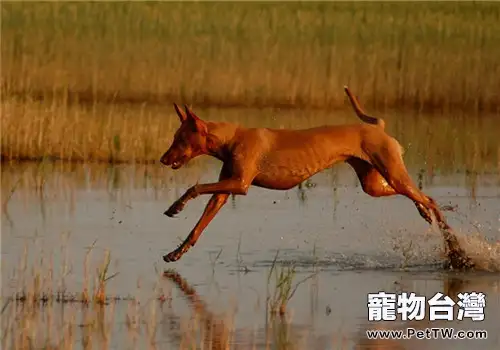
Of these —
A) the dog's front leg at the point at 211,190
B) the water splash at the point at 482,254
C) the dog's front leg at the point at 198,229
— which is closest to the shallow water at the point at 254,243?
the water splash at the point at 482,254

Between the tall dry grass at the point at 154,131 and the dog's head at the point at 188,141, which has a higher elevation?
the tall dry grass at the point at 154,131

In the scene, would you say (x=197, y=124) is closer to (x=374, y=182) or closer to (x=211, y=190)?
(x=211, y=190)

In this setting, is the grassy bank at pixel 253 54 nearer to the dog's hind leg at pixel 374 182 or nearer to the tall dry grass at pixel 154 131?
the tall dry grass at pixel 154 131

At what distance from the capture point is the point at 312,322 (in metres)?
10.0

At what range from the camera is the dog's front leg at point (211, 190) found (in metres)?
11.3

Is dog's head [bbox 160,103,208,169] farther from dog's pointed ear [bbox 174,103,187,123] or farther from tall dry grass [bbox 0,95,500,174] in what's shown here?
tall dry grass [bbox 0,95,500,174]

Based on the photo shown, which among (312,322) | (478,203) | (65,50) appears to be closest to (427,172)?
(478,203)

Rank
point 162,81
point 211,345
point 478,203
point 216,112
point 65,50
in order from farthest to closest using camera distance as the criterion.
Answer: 1. point 65,50
2. point 162,81
3. point 216,112
4. point 478,203
5. point 211,345

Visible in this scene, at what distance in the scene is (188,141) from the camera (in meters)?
11.7

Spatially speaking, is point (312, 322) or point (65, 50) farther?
point (65, 50)

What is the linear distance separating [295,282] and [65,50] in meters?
13.7

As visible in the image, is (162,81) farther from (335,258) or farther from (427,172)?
(335,258)

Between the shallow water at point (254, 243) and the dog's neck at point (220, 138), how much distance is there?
2.86 feet

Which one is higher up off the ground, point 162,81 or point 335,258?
point 162,81
